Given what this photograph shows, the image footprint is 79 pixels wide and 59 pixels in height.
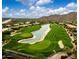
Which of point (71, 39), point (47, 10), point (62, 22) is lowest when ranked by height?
point (71, 39)

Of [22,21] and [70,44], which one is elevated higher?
[22,21]

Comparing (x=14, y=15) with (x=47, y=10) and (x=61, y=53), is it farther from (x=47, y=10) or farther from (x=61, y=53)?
(x=61, y=53)

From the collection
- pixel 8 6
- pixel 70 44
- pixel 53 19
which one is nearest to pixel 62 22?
pixel 53 19
